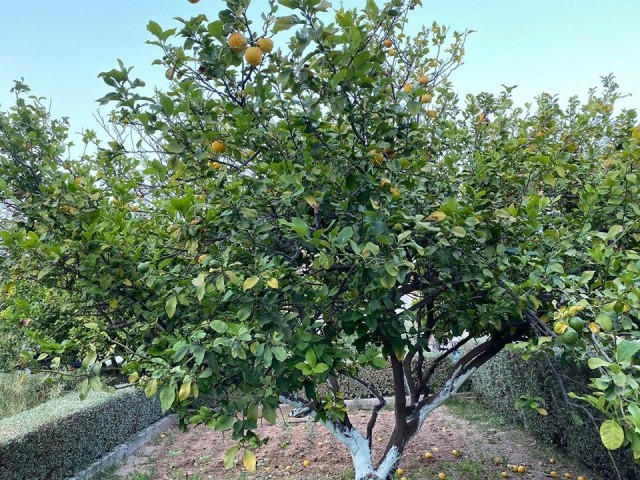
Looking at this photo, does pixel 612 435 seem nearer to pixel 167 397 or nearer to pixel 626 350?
pixel 626 350

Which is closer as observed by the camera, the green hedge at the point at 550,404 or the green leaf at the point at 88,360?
the green leaf at the point at 88,360

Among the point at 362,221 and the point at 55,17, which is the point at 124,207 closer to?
the point at 362,221

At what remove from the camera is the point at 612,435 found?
1.13m

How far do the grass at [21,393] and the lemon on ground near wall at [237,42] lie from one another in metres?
5.06

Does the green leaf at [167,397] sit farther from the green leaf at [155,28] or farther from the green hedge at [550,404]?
the green hedge at [550,404]

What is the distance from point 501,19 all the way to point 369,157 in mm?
2682

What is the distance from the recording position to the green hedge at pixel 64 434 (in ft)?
12.1

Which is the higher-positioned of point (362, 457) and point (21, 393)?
point (21, 393)

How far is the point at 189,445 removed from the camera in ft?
17.4

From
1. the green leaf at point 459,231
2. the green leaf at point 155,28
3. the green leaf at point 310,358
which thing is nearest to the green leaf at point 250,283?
the green leaf at point 310,358

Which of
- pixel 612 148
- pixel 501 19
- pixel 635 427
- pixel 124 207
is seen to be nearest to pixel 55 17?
pixel 124 207

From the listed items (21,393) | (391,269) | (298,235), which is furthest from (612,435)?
(21,393)

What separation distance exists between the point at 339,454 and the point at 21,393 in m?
3.99

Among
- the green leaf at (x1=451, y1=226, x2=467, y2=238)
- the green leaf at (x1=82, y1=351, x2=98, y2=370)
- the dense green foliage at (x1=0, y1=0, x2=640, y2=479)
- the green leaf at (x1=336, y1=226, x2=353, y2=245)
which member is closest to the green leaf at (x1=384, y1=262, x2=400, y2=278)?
the dense green foliage at (x1=0, y1=0, x2=640, y2=479)
